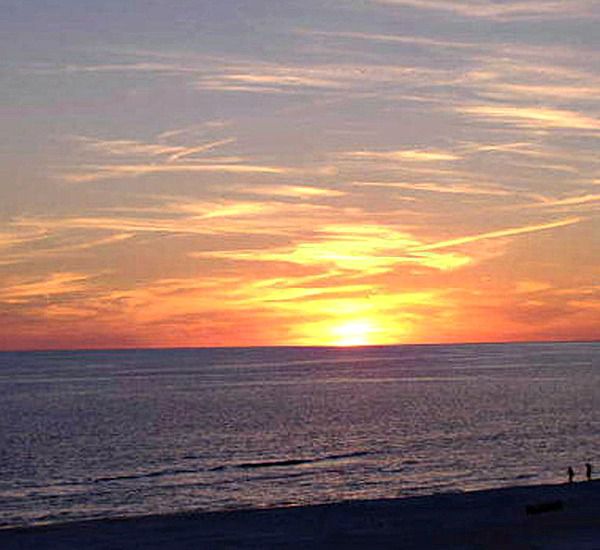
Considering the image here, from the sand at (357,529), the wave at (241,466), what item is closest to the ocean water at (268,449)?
the wave at (241,466)

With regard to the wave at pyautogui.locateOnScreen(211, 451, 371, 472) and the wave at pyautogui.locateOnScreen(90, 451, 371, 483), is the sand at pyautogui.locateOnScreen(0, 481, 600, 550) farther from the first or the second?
the wave at pyautogui.locateOnScreen(211, 451, 371, 472)

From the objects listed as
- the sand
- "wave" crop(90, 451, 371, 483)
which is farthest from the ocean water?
the sand

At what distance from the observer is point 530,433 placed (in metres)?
99.8

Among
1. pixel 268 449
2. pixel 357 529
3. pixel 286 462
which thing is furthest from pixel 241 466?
pixel 357 529

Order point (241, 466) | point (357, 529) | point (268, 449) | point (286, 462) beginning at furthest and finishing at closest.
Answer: point (268, 449), point (286, 462), point (241, 466), point (357, 529)

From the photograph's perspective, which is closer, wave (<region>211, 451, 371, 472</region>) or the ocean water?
the ocean water

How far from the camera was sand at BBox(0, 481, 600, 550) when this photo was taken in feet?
115

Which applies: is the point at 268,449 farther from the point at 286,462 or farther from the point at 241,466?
the point at 241,466

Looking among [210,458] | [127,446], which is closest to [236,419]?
[127,446]

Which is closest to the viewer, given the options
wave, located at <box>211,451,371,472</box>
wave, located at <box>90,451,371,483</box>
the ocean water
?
the ocean water

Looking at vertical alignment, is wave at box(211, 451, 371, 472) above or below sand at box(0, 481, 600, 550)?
above

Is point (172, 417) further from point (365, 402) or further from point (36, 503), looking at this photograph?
point (36, 503)

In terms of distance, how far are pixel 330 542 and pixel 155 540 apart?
20.6 feet

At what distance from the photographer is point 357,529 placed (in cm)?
3800
